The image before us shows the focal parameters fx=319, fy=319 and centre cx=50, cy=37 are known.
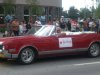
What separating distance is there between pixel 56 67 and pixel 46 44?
127 centimetres

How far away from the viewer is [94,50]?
13.0 metres

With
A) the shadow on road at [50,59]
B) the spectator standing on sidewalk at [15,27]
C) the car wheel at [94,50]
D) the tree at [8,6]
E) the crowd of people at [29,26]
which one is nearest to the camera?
the shadow on road at [50,59]

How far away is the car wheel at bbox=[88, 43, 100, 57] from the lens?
42.1 ft

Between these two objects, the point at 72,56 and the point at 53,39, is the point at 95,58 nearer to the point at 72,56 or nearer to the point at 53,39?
the point at 72,56

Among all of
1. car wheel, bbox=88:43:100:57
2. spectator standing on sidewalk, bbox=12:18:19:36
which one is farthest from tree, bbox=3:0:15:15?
car wheel, bbox=88:43:100:57

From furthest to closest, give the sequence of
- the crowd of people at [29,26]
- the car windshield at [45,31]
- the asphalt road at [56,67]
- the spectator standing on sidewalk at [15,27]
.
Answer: the crowd of people at [29,26] < the spectator standing on sidewalk at [15,27] < the car windshield at [45,31] < the asphalt road at [56,67]

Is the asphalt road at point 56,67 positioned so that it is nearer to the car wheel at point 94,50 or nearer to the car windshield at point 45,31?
the car wheel at point 94,50

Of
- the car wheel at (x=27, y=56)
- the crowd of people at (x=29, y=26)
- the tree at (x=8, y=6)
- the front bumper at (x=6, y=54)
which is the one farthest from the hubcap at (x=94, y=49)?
the tree at (x=8, y=6)

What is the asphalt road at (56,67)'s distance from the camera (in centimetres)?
962

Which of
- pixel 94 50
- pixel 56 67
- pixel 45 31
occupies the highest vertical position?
pixel 45 31

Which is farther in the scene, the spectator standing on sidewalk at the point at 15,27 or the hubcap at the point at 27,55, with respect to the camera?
the spectator standing on sidewalk at the point at 15,27

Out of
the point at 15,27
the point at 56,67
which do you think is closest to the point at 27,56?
the point at 56,67

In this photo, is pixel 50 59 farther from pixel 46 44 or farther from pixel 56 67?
pixel 56 67

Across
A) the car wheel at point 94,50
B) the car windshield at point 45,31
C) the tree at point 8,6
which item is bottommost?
the car wheel at point 94,50
